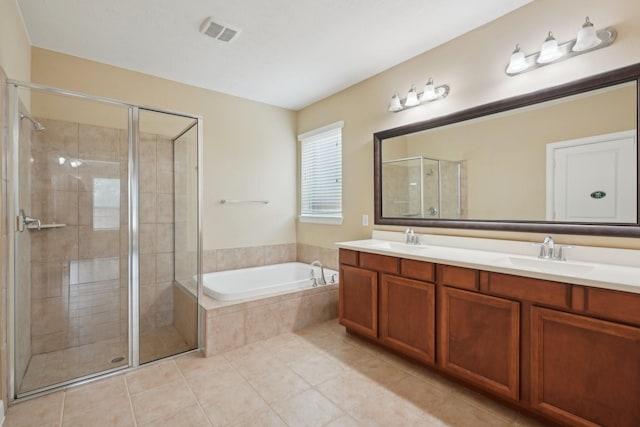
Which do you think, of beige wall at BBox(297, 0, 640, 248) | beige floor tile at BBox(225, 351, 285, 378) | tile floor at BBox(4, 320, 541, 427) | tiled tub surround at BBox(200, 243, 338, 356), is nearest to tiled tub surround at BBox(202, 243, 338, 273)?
tiled tub surround at BBox(200, 243, 338, 356)

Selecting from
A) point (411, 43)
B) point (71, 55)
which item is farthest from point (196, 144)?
point (411, 43)

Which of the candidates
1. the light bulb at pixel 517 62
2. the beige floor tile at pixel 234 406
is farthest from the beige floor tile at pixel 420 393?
the light bulb at pixel 517 62

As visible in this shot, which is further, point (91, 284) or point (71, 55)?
point (71, 55)

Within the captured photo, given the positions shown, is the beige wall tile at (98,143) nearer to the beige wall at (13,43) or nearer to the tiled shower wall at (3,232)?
the beige wall at (13,43)

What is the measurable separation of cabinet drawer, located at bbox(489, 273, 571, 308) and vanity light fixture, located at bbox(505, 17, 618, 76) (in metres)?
1.37

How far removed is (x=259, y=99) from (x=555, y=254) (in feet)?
11.0

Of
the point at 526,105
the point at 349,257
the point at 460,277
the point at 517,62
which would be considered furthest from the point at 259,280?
the point at 517,62

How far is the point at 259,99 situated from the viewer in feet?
12.5

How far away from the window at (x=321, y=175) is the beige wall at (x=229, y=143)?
0.20 meters

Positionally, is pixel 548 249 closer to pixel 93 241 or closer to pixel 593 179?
pixel 593 179

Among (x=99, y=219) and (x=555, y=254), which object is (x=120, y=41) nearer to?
(x=99, y=219)

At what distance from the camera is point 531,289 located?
162cm

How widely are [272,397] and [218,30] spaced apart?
2.61m

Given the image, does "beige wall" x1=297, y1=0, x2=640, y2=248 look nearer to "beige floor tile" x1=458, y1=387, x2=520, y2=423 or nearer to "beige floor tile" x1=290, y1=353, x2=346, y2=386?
"beige floor tile" x1=458, y1=387, x2=520, y2=423
